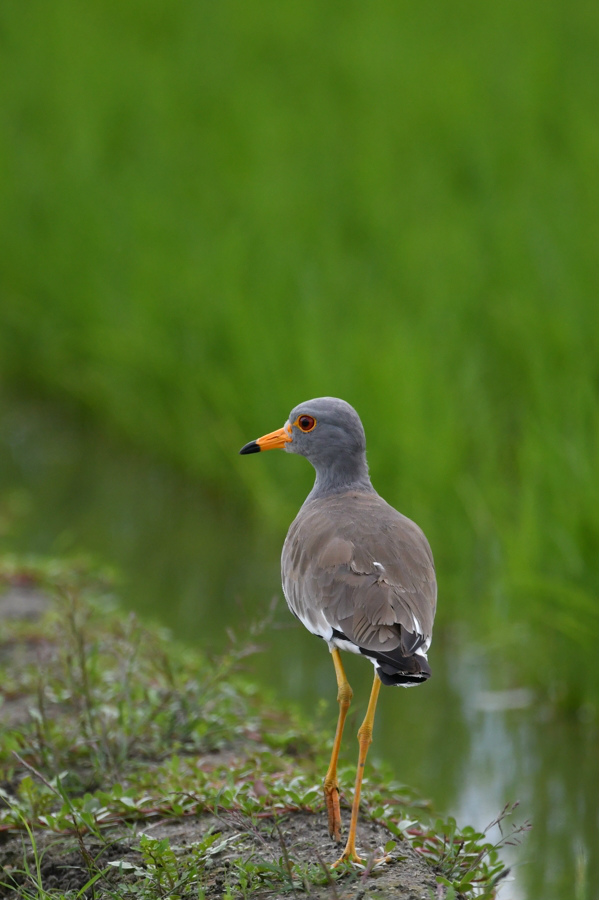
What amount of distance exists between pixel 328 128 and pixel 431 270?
3304 millimetres

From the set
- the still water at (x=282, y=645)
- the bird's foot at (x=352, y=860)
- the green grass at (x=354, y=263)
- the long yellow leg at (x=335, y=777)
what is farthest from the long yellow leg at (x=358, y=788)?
the green grass at (x=354, y=263)

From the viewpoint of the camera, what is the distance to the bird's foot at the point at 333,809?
3.00 metres

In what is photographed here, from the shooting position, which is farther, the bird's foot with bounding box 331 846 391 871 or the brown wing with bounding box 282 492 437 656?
the bird's foot with bounding box 331 846 391 871

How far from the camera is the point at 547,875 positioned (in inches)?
156

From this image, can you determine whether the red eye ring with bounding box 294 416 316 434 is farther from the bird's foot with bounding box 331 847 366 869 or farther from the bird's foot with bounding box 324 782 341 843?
the bird's foot with bounding box 331 847 366 869

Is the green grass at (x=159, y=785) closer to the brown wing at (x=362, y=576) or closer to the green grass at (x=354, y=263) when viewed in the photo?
the brown wing at (x=362, y=576)

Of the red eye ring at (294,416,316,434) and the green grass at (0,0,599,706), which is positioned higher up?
the green grass at (0,0,599,706)

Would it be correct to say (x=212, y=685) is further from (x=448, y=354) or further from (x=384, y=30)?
(x=384, y=30)

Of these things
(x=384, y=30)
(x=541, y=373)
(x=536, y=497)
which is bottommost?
(x=536, y=497)

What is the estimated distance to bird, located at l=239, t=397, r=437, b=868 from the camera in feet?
8.64

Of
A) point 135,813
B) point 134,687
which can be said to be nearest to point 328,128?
point 134,687

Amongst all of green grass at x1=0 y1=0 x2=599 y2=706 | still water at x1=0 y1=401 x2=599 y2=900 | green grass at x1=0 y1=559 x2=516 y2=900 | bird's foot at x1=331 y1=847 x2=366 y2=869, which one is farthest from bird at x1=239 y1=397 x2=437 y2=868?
green grass at x1=0 y1=0 x2=599 y2=706

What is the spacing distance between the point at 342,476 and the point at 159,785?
1.04 metres

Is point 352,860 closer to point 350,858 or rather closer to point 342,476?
point 350,858
